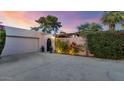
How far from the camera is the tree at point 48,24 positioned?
95.7 feet

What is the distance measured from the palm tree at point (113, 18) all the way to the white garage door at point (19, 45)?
8269 millimetres

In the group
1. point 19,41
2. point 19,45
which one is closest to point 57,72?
point 19,45

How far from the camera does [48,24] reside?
30094mm

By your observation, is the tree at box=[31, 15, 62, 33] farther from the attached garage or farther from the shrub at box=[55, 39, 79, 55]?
the shrub at box=[55, 39, 79, 55]

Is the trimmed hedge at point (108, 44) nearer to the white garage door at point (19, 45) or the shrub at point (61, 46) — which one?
the shrub at point (61, 46)

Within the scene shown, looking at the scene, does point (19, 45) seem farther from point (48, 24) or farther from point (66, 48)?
point (48, 24)

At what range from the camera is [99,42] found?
13086 mm

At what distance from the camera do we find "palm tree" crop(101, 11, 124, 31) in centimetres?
1744

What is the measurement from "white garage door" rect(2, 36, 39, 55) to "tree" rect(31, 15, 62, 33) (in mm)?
10831

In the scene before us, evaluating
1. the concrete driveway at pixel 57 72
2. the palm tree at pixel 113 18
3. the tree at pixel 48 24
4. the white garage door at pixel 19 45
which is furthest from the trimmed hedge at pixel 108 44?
the tree at pixel 48 24

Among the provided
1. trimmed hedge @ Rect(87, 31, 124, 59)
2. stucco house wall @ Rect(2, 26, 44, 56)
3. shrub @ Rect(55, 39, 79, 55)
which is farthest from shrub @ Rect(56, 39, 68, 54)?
trimmed hedge @ Rect(87, 31, 124, 59)
